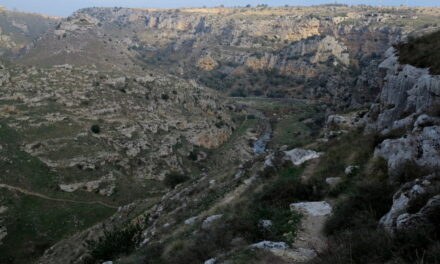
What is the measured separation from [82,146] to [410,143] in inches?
1663

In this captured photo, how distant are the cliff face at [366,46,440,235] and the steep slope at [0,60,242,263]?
27202mm

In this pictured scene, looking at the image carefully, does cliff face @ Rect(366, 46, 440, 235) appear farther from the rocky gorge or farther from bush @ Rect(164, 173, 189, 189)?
bush @ Rect(164, 173, 189, 189)

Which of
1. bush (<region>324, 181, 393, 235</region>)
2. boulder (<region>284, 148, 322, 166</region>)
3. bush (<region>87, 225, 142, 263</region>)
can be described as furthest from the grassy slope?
bush (<region>324, 181, 393, 235</region>)

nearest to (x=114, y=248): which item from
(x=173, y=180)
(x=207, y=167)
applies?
(x=173, y=180)

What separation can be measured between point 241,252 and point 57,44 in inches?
4648

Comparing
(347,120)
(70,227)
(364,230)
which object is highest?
(364,230)

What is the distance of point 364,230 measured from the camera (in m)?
7.21

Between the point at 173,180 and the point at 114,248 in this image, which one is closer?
the point at 114,248

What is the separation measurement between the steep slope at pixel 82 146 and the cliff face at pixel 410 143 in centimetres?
2720

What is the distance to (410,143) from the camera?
398 inches

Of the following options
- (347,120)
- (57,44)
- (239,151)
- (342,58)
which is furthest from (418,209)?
(342,58)

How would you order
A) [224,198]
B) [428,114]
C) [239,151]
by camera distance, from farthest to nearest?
[239,151] → [224,198] → [428,114]

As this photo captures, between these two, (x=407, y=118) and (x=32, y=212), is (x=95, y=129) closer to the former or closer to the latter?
(x=32, y=212)

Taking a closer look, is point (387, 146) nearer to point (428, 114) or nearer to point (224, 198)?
point (428, 114)
